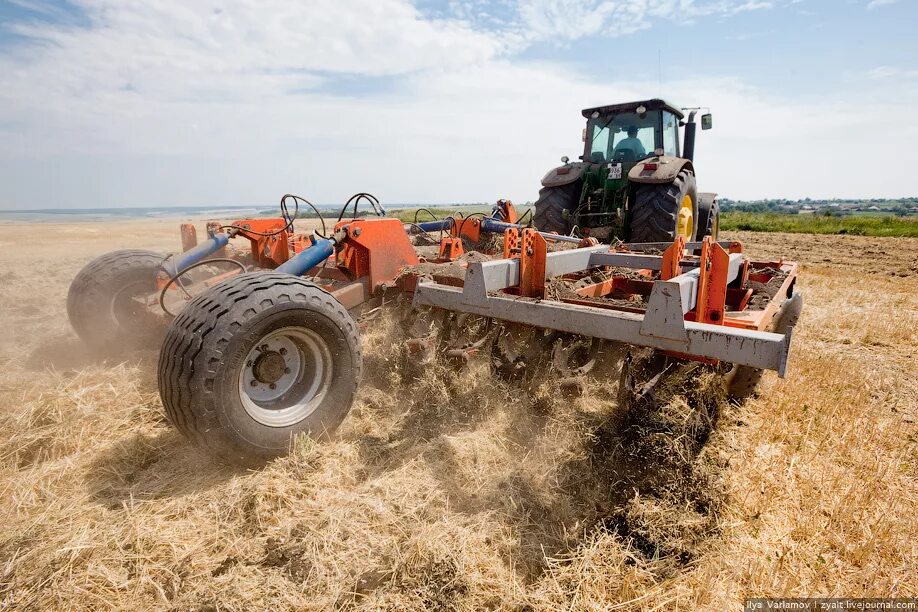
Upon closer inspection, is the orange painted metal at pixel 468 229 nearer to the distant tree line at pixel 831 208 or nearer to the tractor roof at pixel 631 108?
the tractor roof at pixel 631 108

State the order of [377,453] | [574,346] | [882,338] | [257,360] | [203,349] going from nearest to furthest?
[203,349] → [257,360] → [377,453] → [574,346] → [882,338]

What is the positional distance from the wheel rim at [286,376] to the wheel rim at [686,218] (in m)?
4.55

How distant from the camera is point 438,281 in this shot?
364 centimetres

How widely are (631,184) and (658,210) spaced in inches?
25.2

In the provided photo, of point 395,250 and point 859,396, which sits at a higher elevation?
point 395,250

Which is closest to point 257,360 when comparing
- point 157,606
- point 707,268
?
point 157,606

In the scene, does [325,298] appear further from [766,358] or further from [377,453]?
[766,358]

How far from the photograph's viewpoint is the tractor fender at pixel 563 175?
6.43m

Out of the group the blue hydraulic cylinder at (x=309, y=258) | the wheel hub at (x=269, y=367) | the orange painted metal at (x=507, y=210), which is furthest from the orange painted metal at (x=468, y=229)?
the wheel hub at (x=269, y=367)

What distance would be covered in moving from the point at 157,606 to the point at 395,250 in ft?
8.41

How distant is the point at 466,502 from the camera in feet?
7.95

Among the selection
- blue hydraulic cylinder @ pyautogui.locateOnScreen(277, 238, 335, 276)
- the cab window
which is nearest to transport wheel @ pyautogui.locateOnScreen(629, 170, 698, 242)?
the cab window

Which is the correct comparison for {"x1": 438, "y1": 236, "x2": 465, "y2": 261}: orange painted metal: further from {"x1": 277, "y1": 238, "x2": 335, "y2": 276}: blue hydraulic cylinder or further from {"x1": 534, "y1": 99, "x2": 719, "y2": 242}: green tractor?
{"x1": 534, "y1": 99, "x2": 719, "y2": 242}: green tractor

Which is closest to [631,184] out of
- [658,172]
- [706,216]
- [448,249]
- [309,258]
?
[658,172]
